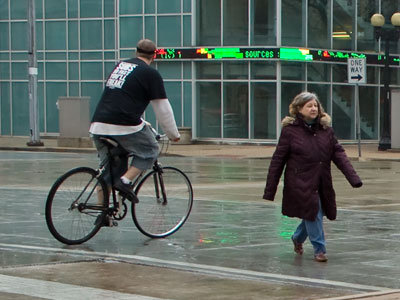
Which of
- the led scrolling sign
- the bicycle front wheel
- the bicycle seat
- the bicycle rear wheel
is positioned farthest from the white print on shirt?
the led scrolling sign

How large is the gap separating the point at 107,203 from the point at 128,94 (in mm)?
1056

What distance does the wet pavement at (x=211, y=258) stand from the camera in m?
7.40

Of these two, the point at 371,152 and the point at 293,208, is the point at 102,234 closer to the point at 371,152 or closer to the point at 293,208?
the point at 293,208

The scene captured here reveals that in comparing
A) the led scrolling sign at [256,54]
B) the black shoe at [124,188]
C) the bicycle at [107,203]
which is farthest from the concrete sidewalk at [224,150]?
the black shoe at [124,188]

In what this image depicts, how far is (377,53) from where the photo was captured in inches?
1631

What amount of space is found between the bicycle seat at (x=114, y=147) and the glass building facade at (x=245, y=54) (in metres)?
28.0

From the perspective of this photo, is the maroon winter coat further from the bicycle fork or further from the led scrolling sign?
the led scrolling sign

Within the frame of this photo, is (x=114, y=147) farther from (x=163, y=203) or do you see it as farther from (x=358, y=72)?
(x=358, y=72)

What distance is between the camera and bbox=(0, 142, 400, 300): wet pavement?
24.3 feet

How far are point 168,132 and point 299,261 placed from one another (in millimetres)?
1971

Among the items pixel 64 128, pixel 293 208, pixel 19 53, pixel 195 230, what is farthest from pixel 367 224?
pixel 19 53

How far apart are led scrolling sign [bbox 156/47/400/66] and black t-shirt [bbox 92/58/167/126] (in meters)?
27.9

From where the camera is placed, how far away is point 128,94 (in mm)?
10031

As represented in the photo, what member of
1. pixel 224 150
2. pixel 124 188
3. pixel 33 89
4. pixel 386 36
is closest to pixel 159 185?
pixel 124 188
